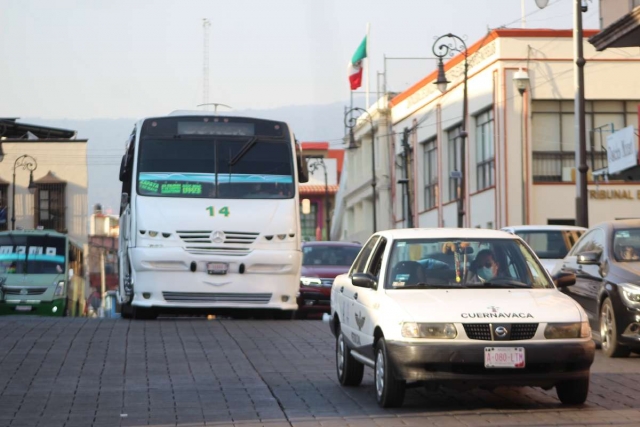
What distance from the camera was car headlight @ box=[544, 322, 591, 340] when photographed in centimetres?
979

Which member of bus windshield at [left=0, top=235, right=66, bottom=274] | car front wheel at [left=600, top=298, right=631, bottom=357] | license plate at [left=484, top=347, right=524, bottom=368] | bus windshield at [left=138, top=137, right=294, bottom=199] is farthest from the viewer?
bus windshield at [left=0, top=235, right=66, bottom=274]

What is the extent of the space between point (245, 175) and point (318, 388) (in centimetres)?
1100

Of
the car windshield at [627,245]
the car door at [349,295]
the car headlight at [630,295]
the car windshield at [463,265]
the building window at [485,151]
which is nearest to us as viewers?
the car windshield at [463,265]

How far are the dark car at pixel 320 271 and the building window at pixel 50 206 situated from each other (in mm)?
46885

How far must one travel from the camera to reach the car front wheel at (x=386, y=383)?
10031 mm

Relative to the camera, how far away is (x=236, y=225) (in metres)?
22.0

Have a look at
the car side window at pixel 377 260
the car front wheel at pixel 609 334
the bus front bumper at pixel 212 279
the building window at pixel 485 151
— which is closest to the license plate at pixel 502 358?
the car side window at pixel 377 260

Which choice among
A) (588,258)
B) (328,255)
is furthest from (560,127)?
(588,258)

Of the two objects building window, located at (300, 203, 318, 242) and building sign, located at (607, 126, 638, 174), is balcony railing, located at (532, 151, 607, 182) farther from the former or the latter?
building window, located at (300, 203, 318, 242)

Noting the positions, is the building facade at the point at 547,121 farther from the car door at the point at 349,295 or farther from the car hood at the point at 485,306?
the car hood at the point at 485,306

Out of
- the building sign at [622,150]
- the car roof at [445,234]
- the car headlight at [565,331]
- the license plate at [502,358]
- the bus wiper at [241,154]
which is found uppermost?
the building sign at [622,150]

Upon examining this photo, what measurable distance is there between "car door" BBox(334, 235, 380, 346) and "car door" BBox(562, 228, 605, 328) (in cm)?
407

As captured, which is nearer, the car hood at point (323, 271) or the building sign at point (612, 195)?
the car hood at point (323, 271)

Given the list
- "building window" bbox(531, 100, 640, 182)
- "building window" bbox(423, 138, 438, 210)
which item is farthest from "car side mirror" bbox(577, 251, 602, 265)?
"building window" bbox(423, 138, 438, 210)
